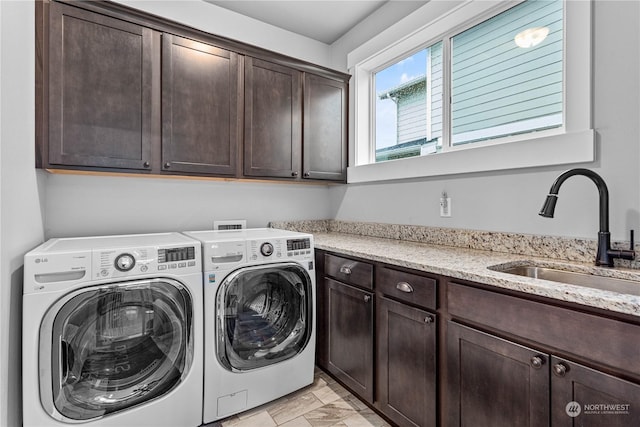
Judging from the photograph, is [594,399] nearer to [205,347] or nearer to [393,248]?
[393,248]

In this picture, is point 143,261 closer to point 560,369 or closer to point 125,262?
point 125,262

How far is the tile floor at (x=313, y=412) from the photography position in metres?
1.69

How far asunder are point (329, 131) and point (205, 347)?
191 centimetres

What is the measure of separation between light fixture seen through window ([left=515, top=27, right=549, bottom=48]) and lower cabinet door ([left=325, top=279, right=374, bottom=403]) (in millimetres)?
1623

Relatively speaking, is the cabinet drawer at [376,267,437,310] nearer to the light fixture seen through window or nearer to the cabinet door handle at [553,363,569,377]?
the cabinet door handle at [553,363,569,377]

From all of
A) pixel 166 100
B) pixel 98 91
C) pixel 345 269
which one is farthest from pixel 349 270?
pixel 98 91

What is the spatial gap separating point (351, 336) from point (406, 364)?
43 cm

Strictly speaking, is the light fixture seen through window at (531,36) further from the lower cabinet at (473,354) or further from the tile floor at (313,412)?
the tile floor at (313,412)

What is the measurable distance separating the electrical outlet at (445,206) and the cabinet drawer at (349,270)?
678mm

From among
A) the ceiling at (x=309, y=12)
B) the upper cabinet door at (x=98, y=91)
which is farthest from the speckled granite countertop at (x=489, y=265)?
the ceiling at (x=309, y=12)

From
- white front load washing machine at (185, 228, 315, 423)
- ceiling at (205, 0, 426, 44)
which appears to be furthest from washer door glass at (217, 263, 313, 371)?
ceiling at (205, 0, 426, 44)

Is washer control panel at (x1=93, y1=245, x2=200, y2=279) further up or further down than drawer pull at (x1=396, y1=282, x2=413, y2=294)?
further up

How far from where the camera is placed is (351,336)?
6.10ft

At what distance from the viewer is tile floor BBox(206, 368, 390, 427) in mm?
1687
